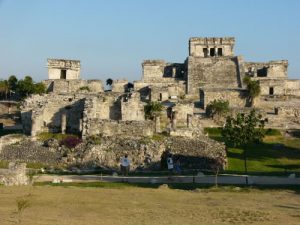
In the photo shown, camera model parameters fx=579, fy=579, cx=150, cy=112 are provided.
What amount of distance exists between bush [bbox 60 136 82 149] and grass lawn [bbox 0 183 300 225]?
9.57 metres

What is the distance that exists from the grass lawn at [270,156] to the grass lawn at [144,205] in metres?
9.81

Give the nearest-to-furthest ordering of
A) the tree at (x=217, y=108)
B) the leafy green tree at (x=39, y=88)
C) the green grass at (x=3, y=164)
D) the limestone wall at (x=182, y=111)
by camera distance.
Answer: the green grass at (x=3, y=164) → the limestone wall at (x=182, y=111) → the tree at (x=217, y=108) → the leafy green tree at (x=39, y=88)

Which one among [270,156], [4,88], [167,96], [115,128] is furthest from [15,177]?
[4,88]

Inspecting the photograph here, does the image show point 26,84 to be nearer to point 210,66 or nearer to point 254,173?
point 210,66

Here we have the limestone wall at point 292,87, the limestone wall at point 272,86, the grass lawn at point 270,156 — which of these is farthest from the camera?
the limestone wall at point 292,87

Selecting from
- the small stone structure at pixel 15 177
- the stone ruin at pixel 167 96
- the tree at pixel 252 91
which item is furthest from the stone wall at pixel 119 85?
the small stone structure at pixel 15 177

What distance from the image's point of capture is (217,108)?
160ft

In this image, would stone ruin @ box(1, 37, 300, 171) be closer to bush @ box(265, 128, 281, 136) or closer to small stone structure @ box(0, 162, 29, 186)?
bush @ box(265, 128, 281, 136)

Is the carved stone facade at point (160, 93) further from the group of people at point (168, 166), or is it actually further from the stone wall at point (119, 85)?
the group of people at point (168, 166)

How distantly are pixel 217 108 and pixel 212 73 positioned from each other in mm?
13496

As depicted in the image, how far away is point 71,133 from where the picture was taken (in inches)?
1481

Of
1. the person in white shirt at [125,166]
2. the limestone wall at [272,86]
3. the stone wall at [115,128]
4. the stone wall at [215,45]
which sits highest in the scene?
the stone wall at [215,45]

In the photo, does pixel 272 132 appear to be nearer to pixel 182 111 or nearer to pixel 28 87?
pixel 182 111

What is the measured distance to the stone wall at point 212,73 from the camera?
196 feet
